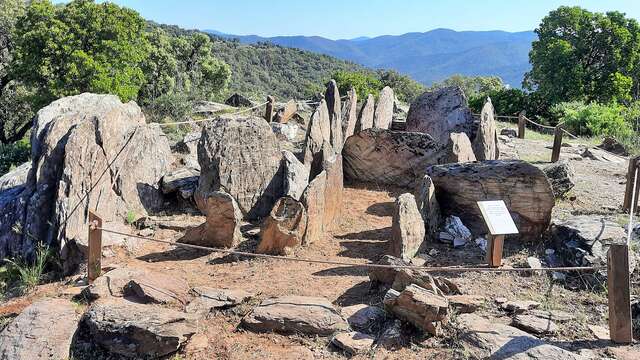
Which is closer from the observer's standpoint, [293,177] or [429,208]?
[429,208]

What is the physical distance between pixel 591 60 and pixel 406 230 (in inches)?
890

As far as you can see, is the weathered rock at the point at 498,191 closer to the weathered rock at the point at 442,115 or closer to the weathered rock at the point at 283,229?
the weathered rock at the point at 283,229

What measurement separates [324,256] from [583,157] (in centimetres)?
934

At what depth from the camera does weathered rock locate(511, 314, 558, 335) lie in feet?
15.8

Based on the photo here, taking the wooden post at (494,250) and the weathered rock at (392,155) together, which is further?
the weathered rock at (392,155)

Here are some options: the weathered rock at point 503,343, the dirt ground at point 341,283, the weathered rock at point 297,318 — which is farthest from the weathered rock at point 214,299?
the weathered rock at point 503,343

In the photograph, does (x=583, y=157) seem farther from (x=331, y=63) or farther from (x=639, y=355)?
(x=331, y=63)

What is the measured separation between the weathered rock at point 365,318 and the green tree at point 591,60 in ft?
73.7

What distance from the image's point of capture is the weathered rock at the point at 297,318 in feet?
16.1

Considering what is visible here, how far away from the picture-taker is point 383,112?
13.3 metres

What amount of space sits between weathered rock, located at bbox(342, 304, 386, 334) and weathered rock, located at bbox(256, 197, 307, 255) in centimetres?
196

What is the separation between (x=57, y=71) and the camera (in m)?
18.9

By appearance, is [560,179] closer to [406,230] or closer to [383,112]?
[406,230]

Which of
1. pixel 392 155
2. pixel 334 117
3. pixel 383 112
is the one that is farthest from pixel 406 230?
pixel 383 112
